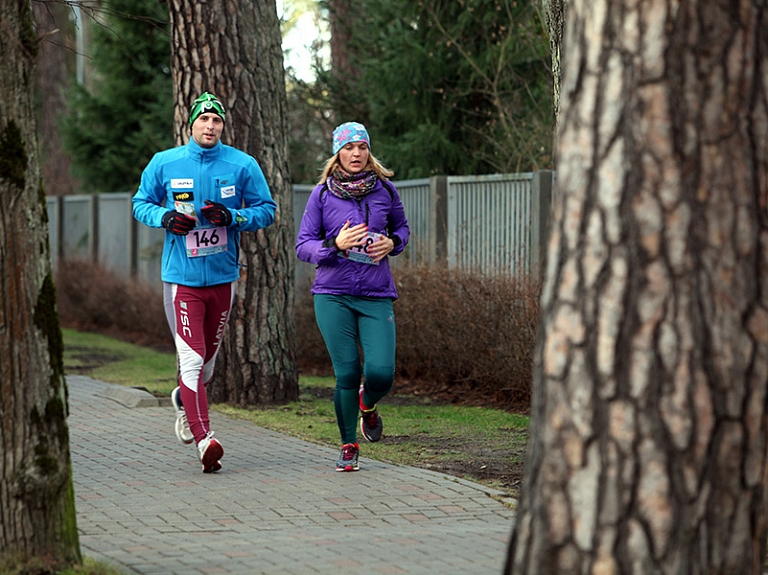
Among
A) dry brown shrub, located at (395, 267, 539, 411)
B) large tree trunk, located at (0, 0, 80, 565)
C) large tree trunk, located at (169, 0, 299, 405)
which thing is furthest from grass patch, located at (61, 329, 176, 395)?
large tree trunk, located at (0, 0, 80, 565)

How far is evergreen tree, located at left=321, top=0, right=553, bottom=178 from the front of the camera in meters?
16.2

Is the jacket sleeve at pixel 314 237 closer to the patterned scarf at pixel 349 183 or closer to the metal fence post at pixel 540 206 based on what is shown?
the patterned scarf at pixel 349 183

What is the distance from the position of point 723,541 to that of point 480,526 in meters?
2.38

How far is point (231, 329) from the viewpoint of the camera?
1076cm

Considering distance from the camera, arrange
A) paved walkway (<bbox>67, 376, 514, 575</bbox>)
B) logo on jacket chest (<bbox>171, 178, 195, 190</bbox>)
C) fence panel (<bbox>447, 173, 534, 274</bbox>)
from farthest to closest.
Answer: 1. fence panel (<bbox>447, 173, 534, 274</bbox>)
2. logo on jacket chest (<bbox>171, 178, 195, 190</bbox>)
3. paved walkway (<bbox>67, 376, 514, 575</bbox>)

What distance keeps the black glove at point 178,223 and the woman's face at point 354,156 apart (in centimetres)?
98

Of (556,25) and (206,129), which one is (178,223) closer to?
(206,129)

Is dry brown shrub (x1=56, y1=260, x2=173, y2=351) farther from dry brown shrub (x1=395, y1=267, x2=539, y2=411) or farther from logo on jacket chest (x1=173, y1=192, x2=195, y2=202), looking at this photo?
logo on jacket chest (x1=173, y1=192, x2=195, y2=202)

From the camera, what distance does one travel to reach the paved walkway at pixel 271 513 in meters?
5.36

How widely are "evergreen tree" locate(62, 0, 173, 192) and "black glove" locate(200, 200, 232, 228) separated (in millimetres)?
14741

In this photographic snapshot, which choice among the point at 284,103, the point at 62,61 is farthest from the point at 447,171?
the point at 62,61

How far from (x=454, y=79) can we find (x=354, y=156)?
9735mm

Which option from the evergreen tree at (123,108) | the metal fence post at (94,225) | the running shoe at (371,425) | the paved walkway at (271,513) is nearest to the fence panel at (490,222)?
the running shoe at (371,425)

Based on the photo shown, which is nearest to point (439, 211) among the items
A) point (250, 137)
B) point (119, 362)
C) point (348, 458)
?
point (250, 137)
